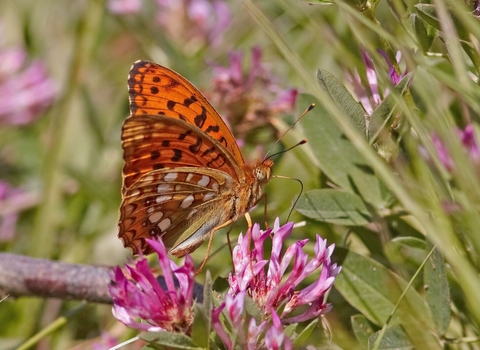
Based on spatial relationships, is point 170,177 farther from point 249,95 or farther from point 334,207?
point 249,95

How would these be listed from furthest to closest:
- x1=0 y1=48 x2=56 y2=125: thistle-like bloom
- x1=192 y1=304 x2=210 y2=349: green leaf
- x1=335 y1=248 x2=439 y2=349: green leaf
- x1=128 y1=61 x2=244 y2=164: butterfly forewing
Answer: x1=0 y1=48 x2=56 y2=125: thistle-like bloom
x1=128 y1=61 x2=244 y2=164: butterfly forewing
x1=335 y1=248 x2=439 y2=349: green leaf
x1=192 y1=304 x2=210 y2=349: green leaf

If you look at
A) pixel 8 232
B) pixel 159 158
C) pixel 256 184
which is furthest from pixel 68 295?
pixel 8 232

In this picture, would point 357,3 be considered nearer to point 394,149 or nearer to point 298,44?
point 394,149

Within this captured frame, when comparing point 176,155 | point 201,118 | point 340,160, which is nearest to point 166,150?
point 176,155

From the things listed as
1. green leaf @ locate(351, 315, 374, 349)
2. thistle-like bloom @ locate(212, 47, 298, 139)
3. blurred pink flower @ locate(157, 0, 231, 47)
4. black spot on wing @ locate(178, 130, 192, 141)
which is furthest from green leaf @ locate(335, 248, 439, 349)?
blurred pink flower @ locate(157, 0, 231, 47)

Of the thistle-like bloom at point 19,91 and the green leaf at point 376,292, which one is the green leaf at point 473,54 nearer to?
the green leaf at point 376,292

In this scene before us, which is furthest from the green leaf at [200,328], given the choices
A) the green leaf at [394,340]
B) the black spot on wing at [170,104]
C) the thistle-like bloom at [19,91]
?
the thistle-like bloom at [19,91]

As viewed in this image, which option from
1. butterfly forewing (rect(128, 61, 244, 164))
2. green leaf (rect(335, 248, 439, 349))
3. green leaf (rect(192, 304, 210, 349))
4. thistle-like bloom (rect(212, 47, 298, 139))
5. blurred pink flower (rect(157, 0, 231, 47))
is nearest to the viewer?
green leaf (rect(192, 304, 210, 349))

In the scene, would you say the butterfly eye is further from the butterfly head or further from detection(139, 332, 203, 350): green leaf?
detection(139, 332, 203, 350): green leaf
